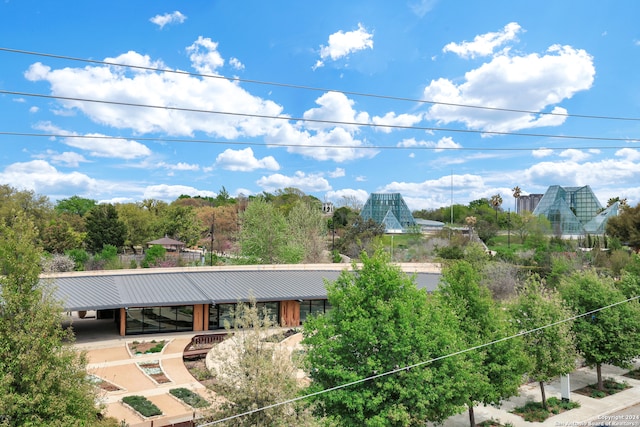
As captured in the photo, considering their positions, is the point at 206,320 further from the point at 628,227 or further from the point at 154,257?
the point at 628,227

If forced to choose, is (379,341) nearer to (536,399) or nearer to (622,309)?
(536,399)

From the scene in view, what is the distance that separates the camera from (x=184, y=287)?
34.1m

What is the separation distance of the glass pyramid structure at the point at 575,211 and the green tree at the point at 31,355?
286ft

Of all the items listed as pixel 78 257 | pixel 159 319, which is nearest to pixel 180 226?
pixel 78 257

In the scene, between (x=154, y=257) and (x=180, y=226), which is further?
(x=180, y=226)

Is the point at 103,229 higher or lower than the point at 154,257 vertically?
higher

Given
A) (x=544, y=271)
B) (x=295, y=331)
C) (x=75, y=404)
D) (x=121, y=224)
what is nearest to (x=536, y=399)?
(x=295, y=331)

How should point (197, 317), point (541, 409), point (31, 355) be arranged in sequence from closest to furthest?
1. point (31, 355)
2. point (541, 409)
3. point (197, 317)

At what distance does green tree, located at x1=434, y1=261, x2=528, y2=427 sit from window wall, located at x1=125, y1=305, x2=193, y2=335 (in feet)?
68.5

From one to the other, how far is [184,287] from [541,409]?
24.9 meters

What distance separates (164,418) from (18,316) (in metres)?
9.26

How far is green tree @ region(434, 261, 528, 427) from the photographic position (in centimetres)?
1694

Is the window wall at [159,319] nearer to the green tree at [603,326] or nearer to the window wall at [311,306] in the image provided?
the window wall at [311,306]

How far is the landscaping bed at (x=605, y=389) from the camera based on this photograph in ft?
77.4
